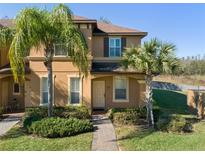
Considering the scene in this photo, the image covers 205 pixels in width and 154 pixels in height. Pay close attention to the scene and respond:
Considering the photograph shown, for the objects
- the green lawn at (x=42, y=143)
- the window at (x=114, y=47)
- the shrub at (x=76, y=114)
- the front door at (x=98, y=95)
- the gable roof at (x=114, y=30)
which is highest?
the gable roof at (x=114, y=30)

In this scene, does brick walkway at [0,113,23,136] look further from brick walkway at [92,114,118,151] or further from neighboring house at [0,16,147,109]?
brick walkway at [92,114,118,151]

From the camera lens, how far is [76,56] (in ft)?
51.9

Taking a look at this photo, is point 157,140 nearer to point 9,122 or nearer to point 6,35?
point 9,122

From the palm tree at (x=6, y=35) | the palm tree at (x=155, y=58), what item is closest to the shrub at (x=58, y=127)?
the palm tree at (x=155, y=58)

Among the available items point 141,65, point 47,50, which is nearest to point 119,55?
point 141,65

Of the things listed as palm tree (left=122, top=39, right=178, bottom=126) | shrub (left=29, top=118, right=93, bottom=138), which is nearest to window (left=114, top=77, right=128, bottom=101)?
palm tree (left=122, top=39, right=178, bottom=126)

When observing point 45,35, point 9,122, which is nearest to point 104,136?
point 45,35

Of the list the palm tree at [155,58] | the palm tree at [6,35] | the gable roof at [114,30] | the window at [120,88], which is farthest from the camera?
the gable roof at [114,30]

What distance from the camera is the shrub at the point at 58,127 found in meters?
13.7

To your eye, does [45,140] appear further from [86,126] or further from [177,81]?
[177,81]

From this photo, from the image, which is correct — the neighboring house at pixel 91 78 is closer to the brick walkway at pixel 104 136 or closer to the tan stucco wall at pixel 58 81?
the tan stucco wall at pixel 58 81

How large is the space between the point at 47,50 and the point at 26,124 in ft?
13.8

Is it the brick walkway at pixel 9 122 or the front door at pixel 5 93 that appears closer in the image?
the brick walkway at pixel 9 122

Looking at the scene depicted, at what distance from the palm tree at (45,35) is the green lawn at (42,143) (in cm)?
287
